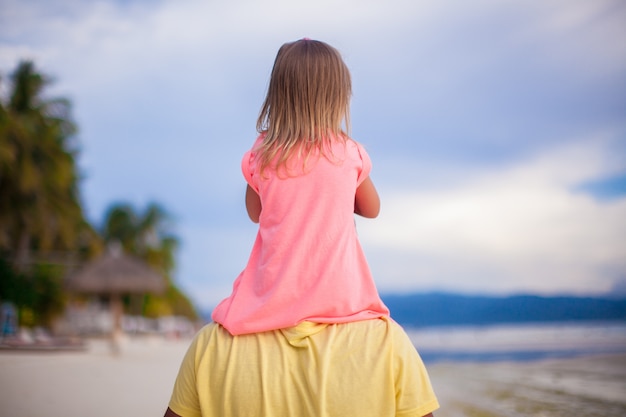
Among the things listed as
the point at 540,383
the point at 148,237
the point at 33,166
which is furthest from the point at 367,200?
the point at 148,237

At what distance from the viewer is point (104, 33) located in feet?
66.0

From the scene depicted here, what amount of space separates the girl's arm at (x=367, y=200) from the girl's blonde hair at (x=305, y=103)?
170 millimetres

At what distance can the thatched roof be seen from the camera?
691 inches

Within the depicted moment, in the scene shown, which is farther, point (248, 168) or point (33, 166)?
point (33, 166)

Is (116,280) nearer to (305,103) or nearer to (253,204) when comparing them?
(253,204)

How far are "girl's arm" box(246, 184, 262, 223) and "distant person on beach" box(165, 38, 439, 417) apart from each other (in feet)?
0.08

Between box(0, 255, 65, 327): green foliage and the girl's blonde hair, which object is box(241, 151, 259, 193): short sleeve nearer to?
the girl's blonde hair

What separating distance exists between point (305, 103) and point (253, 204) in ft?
1.17

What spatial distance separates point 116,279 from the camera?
17.7 metres

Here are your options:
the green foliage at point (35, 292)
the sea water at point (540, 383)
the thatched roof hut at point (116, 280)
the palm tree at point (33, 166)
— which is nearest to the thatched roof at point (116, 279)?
the thatched roof hut at point (116, 280)

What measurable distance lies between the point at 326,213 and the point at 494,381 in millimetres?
10298

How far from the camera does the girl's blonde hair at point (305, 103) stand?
1.72 metres

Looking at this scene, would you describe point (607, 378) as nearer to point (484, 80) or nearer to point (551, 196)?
point (551, 196)

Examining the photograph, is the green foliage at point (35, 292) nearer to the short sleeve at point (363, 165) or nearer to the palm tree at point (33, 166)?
the palm tree at point (33, 166)
